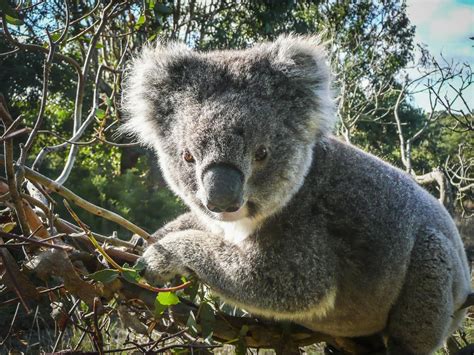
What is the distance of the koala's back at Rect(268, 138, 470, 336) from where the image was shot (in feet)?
7.79

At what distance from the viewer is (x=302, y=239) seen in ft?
7.55

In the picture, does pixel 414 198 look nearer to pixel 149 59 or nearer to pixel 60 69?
pixel 149 59

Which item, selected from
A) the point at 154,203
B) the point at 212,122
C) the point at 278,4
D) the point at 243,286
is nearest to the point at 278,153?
the point at 212,122

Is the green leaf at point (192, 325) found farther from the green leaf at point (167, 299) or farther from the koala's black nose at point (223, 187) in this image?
the koala's black nose at point (223, 187)

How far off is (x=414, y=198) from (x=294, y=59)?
832 mm

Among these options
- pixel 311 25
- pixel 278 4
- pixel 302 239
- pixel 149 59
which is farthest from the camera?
pixel 311 25

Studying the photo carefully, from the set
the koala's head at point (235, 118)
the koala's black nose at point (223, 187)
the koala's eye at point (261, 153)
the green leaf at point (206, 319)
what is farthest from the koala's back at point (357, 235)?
the green leaf at point (206, 319)

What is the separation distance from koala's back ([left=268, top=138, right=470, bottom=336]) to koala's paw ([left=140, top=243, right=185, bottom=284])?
0.36 m

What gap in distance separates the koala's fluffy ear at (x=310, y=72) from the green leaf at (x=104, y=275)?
1.11 m

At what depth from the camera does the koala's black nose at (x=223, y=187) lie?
1.96 m

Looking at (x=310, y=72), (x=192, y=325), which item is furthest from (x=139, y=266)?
(x=310, y=72)

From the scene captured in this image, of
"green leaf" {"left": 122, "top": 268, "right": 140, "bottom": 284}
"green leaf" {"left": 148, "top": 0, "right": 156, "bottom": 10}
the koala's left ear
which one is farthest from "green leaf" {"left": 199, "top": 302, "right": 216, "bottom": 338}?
"green leaf" {"left": 148, "top": 0, "right": 156, "bottom": 10}

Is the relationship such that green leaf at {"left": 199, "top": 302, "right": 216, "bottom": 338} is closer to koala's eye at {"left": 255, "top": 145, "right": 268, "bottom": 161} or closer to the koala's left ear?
koala's eye at {"left": 255, "top": 145, "right": 268, "bottom": 161}

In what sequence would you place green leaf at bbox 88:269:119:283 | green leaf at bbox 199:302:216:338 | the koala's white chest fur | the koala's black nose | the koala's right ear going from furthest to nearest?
the koala's right ear, the koala's white chest fur, the koala's black nose, green leaf at bbox 199:302:216:338, green leaf at bbox 88:269:119:283
